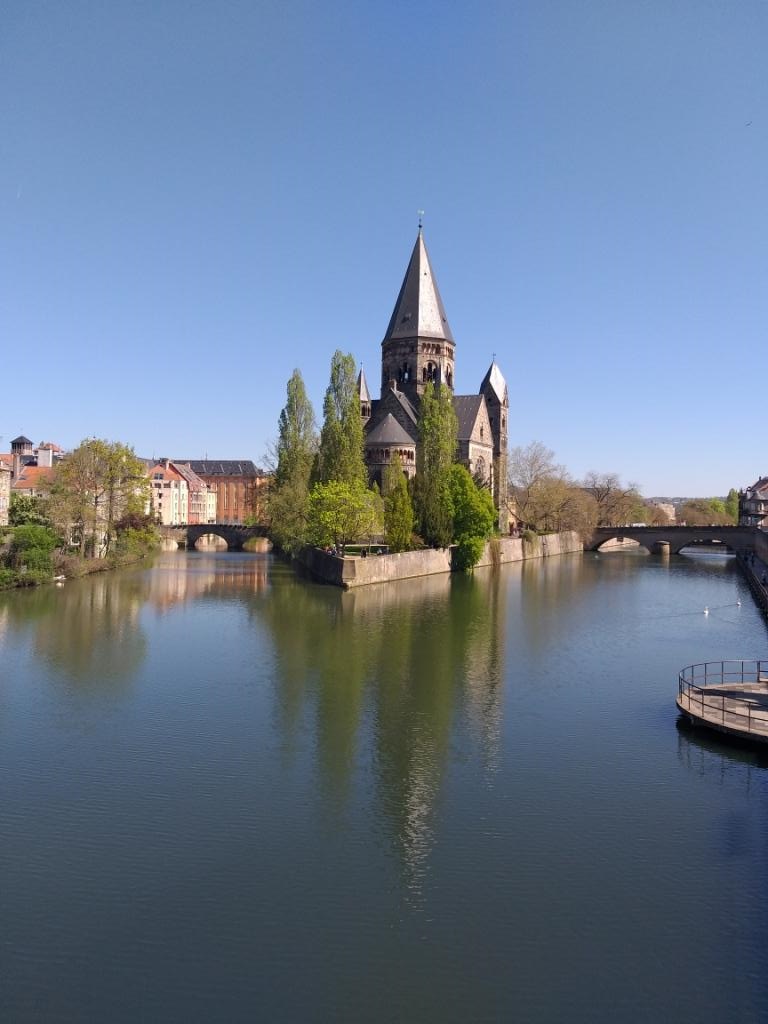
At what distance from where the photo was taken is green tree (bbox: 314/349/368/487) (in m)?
61.1

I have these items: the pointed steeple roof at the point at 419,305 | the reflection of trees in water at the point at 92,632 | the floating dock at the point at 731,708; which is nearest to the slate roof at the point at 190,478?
the pointed steeple roof at the point at 419,305

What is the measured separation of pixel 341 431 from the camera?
6169 centimetres

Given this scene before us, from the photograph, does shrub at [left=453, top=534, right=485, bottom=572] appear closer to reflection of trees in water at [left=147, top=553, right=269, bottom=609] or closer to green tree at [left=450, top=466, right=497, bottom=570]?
green tree at [left=450, top=466, right=497, bottom=570]

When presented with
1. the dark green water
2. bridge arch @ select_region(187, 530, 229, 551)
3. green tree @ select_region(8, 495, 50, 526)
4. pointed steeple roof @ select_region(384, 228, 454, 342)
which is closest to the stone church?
pointed steeple roof @ select_region(384, 228, 454, 342)

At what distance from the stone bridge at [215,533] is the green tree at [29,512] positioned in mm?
31038

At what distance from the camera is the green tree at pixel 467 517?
64125 mm

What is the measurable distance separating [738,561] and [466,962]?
82.6m

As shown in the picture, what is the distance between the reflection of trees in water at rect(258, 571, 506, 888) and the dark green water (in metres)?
0.14

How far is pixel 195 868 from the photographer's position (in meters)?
14.3

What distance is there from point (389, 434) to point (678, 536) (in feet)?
121

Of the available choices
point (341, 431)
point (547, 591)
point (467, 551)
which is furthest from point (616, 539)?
point (341, 431)

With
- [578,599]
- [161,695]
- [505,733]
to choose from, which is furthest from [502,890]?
[578,599]

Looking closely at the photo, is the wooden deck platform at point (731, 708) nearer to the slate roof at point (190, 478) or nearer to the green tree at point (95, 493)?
the green tree at point (95, 493)

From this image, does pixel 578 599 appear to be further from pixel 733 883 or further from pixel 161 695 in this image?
pixel 733 883
